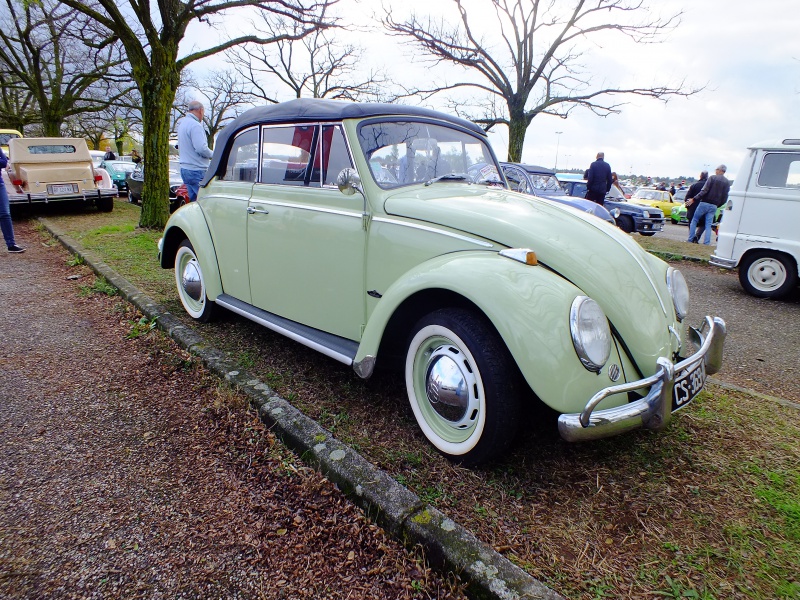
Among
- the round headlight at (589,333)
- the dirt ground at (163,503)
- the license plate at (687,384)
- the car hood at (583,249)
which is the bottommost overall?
the dirt ground at (163,503)

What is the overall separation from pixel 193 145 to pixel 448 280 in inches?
219

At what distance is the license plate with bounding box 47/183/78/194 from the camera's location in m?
10.8

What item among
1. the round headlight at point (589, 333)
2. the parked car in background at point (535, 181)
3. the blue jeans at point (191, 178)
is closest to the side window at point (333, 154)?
the round headlight at point (589, 333)

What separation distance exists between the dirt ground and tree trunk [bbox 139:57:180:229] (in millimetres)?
6147

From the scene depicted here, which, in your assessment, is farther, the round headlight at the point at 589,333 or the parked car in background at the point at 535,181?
the parked car in background at the point at 535,181

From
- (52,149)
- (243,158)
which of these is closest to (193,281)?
(243,158)

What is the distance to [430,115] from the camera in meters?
3.20

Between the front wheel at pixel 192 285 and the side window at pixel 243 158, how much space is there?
0.82 meters

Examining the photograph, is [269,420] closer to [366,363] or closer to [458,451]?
[366,363]

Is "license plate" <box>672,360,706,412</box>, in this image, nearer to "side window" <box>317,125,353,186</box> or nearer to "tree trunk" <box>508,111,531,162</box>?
"side window" <box>317,125,353,186</box>

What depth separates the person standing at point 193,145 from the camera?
20.9 feet

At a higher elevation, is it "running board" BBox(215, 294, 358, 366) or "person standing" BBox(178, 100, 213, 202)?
"person standing" BBox(178, 100, 213, 202)

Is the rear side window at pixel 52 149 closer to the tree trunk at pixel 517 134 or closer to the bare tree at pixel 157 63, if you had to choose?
the bare tree at pixel 157 63

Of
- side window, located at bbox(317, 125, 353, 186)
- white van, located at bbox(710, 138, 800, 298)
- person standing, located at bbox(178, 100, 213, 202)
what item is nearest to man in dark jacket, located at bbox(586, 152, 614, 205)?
white van, located at bbox(710, 138, 800, 298)
